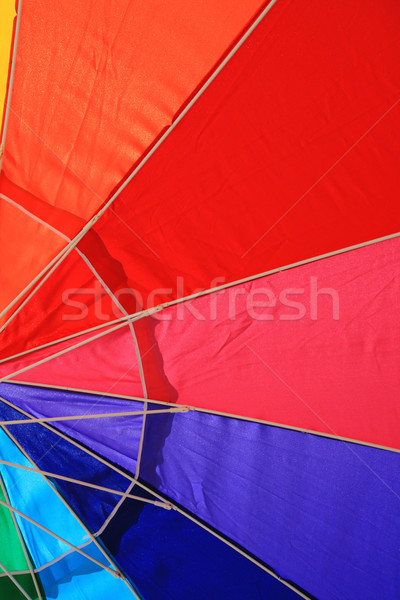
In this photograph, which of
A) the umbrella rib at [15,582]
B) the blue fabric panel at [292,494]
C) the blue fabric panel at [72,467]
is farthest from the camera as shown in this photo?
the umbrella rib at [15,582]

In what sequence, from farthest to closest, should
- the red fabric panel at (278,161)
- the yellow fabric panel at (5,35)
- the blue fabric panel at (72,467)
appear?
the blue fabric panel at (72,467) → the yellow fabric panel at (5,35) → the red fabric panel at (278,161)

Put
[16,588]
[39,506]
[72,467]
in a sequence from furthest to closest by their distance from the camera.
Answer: [16,588]
[39,506]
[72,467]

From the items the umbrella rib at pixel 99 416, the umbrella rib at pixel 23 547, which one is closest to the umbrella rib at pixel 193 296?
the umbrella rib at pixel 99 416

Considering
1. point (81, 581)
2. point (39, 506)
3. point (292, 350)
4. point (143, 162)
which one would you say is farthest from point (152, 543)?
point (143, 162)

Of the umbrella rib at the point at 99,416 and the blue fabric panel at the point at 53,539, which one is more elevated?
the umbrella rib at the point at 99,416

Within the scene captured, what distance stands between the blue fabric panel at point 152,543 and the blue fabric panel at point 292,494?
0.11 m

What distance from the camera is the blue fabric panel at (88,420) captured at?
2799 millimetres

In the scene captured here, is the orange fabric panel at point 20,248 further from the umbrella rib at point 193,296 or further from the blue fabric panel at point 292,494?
the blue fabric panel at point 292,494

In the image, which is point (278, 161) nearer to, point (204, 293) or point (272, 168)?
point (272, 168)

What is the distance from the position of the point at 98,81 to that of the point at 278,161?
802 mm

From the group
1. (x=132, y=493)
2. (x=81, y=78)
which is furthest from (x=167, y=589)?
(x=81, y=78)

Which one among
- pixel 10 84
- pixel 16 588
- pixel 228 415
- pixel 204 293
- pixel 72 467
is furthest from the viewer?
pixel 16 588

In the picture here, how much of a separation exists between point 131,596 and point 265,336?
158cm

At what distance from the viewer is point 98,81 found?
229cm
